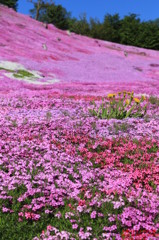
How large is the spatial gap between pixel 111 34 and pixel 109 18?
16.0 m

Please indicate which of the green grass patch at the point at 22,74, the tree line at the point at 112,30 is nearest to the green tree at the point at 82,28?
the tree line at the point at 112,30

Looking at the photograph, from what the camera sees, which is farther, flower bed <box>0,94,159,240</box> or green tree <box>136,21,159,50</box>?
green tree <box>136,21,159,50</box>

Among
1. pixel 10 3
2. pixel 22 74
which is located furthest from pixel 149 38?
pixel 22 74

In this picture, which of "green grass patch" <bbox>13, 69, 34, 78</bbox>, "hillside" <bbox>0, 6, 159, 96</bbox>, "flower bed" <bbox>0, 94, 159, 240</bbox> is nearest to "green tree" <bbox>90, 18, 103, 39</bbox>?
"hillside" <bbox>0, 6, 159, 96</bbox>

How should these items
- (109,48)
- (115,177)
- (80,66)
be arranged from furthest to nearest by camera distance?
1. (109,48)
2. (80,66)
3. (115,177)

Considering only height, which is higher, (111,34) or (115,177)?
(111,34)

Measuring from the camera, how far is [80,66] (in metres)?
41.2

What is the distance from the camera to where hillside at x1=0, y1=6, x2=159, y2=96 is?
27298 millimetres

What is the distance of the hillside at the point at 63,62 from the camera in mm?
27298

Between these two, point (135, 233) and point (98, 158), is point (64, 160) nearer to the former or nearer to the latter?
Answer: point (98, 158)

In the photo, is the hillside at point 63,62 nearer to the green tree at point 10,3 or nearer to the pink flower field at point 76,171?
the pink flower field at point 76,171

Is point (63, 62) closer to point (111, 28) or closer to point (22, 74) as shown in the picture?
point (22, 74)

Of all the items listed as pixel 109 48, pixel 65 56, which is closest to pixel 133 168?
pixel 65 56

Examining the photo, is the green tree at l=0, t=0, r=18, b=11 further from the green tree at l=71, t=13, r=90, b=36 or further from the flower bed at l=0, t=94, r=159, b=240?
the flower bed at l=0, t=94, r=159, b=240
